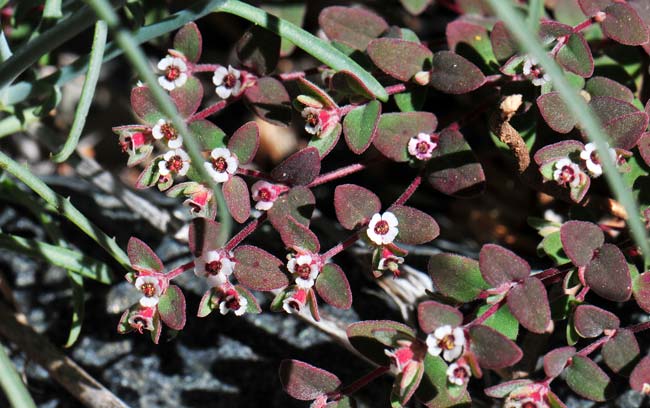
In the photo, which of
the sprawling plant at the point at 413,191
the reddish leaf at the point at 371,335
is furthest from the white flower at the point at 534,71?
the reddish leaf at the point at 371,335

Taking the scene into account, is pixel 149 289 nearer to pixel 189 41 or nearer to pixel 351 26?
pixel 189 41

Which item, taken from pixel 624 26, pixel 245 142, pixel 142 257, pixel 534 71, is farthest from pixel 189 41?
pixel 624 26

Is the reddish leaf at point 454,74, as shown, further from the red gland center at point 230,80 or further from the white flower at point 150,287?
the white flower at point 150,287

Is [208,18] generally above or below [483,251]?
below

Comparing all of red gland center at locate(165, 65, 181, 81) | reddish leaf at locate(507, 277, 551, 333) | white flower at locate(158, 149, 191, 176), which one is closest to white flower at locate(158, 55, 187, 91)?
red gland center at locate(165, 65, 181, 81)

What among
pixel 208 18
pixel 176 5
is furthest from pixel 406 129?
pixel 208 18

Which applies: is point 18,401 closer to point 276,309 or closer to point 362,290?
point 276,309
